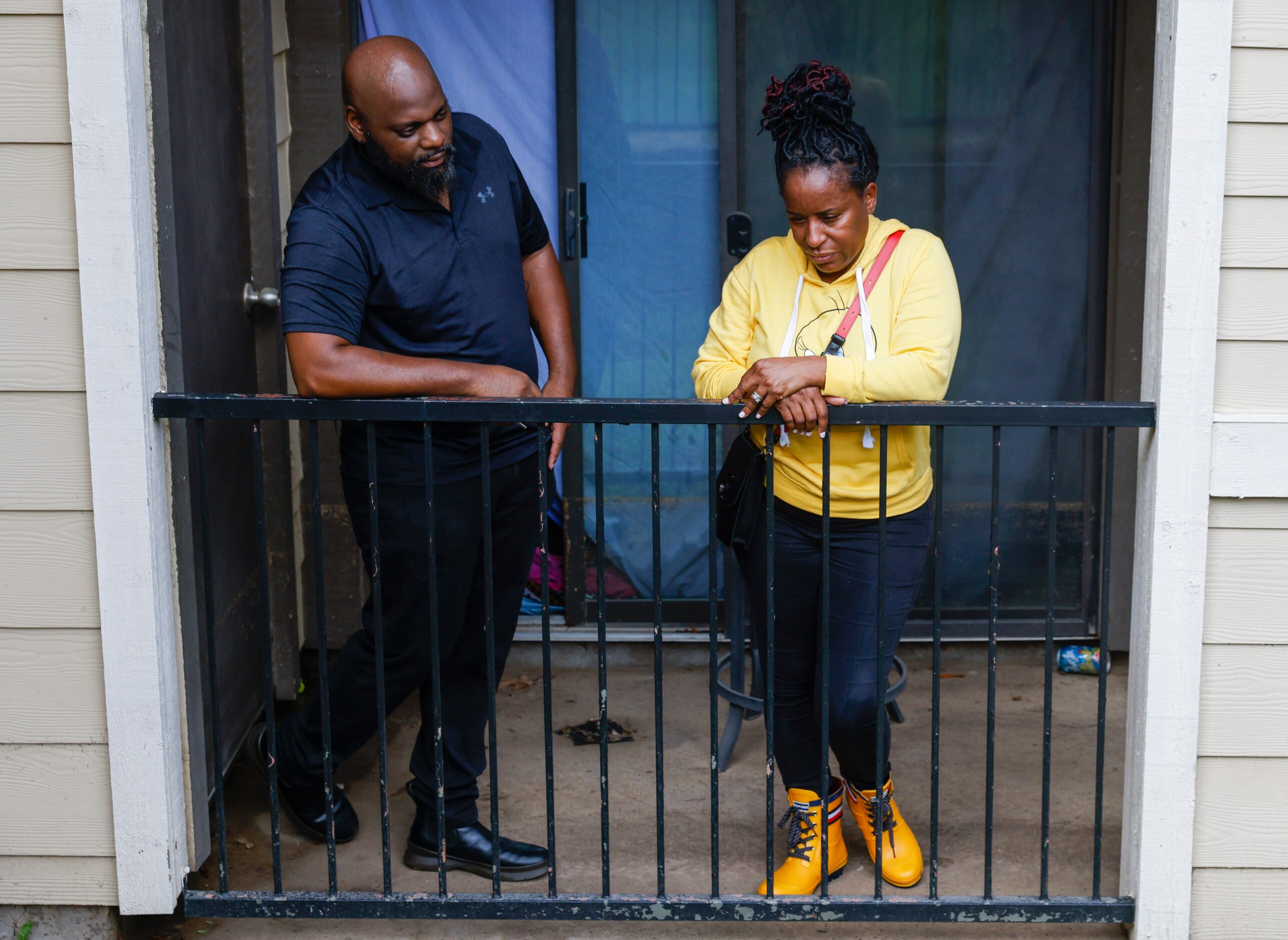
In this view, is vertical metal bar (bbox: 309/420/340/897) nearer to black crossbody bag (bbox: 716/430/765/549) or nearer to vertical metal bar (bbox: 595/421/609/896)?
vertical metal bar (bbox: 595/421/609/896)

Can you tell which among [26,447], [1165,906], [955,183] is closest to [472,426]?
[26,447]

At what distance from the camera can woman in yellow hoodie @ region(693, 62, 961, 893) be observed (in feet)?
8.66

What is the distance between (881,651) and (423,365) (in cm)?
116

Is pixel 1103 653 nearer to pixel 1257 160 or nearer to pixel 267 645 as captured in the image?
pixel 1257 160

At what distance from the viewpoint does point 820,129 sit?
2.69 m

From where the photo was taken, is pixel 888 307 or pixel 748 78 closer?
pixel 888 307

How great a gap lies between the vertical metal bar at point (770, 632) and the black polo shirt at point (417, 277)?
Answer: 676 millimetres

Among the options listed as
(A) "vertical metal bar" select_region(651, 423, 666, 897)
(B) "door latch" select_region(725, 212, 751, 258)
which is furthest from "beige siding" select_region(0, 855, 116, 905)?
(B) "door latch" select_region(725, 212, 751, 258)

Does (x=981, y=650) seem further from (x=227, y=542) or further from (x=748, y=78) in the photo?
(x=227, y=542)

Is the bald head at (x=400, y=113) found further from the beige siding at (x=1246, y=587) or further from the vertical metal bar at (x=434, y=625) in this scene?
the beige siding at (x=1246, y=587)

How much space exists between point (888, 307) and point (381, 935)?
1851 millimetres

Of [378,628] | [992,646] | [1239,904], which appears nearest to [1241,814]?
[1239,904]

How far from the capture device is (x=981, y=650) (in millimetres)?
4613

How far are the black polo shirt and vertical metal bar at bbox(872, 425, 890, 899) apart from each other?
2.89 feet
